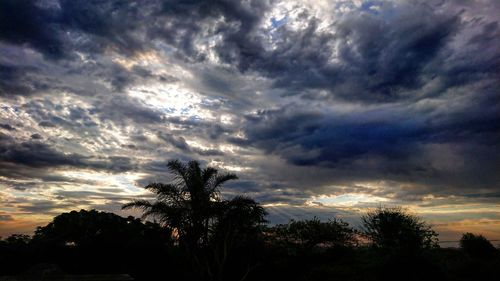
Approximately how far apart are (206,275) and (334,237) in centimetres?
1512

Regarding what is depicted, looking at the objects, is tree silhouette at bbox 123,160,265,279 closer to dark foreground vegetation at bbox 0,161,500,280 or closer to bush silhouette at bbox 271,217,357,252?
dark foreground vegetation at bbox 0,161,500,280

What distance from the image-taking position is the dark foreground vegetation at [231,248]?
22328mm

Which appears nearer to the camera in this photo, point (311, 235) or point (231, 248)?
point (231, 248)

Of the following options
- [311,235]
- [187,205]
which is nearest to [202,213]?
[187,205]

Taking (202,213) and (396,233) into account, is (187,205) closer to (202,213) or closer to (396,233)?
(202,213)

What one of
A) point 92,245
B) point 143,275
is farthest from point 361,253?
point 92,245

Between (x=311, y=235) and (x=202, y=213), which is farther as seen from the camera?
(x=311, y=235)

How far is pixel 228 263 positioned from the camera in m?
26.8

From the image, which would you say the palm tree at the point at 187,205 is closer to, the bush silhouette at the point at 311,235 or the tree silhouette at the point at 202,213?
the tree silhouette at the point at 202,213

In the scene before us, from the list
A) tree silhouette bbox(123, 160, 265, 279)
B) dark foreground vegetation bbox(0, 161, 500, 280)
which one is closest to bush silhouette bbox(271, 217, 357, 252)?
dark foreground vegetation bbox(0, 161, 500, 280)

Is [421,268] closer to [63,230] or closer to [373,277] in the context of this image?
[373,277]

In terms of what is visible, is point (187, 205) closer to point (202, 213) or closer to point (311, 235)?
point (202, 213)

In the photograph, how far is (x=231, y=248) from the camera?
25375 millimetres

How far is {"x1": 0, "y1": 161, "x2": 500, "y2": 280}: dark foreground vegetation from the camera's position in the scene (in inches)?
879
